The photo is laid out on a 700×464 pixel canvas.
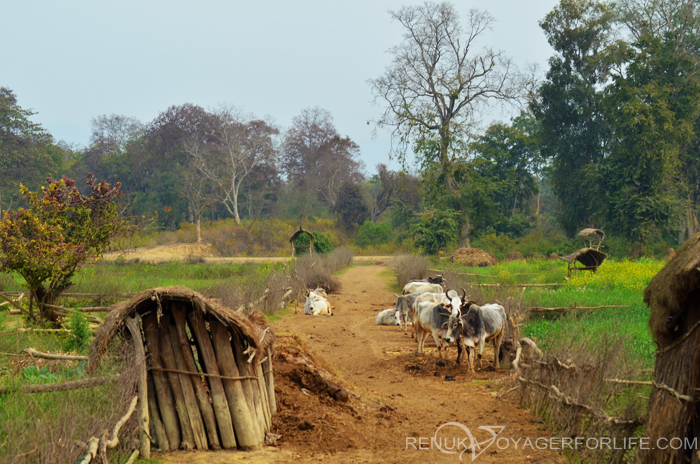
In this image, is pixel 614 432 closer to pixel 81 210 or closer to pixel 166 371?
pixel 166 371

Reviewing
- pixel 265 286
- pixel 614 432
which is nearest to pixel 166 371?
pixel 614 432

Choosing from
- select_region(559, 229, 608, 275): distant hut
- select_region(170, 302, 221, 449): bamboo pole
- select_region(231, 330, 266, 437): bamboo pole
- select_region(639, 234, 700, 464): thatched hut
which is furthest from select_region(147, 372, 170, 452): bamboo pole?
select_region(559, 229, 608, 275): distant hut

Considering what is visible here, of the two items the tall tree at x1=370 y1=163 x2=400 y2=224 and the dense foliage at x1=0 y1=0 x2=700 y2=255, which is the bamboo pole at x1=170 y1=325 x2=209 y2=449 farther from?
the tall tree at x1=370 y1=163 x2=400 y2=224

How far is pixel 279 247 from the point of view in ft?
136

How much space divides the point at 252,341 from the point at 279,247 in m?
36.0

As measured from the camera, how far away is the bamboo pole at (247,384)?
18.2 feet

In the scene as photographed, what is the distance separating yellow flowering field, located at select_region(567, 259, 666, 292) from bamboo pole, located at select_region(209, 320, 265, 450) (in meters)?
13.0

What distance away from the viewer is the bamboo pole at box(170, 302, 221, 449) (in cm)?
537

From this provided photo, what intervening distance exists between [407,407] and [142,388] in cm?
325

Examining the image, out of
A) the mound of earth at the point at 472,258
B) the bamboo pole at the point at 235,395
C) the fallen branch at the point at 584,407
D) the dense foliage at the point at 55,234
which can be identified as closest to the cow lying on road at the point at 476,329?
the fallen branch at the point at 584,407

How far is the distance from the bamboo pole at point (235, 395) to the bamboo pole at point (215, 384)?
5 cm

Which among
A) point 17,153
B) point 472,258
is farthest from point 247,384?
point 17,153

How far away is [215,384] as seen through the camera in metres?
5.45

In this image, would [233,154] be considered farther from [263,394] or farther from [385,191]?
[263,394]
